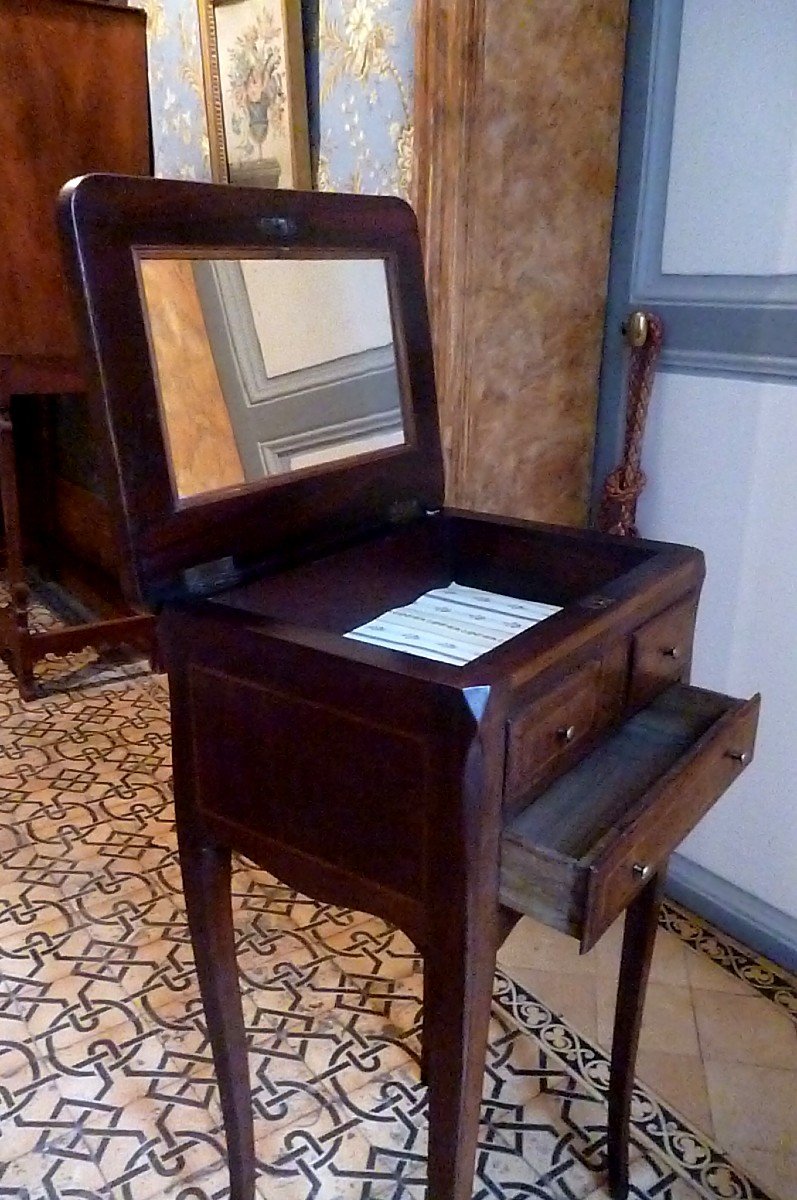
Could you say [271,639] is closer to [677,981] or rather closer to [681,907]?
[677,981]

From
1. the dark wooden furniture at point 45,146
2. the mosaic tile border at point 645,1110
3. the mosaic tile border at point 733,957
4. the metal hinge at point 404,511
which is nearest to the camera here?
the metal hinge at point 404,511

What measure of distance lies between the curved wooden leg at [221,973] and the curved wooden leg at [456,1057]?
0.26m

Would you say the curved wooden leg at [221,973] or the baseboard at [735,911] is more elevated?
the curved wooden leg at [221,973]

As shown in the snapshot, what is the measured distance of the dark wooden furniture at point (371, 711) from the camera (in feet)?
2.43

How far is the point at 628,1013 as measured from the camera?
113 centimetres

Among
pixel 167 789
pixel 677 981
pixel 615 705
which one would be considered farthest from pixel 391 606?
pixel 167 789

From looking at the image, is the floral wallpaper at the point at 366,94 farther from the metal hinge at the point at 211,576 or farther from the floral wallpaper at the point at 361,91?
the metal hinge at the point at 211,576

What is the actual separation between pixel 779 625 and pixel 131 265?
1115mm

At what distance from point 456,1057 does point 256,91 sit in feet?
5.10

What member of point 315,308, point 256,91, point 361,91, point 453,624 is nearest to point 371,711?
point 453,624

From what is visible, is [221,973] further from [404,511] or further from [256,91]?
[256,91]

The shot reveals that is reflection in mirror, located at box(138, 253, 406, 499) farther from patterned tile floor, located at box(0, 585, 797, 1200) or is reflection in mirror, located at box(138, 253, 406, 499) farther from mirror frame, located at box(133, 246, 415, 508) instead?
patterned tile floor, located at box(0, 585, 797, 1200)

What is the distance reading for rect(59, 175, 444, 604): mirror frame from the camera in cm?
77

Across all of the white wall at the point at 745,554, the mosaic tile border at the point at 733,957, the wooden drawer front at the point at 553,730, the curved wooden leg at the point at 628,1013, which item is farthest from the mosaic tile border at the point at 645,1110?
the wooden drawer front at the point at 553,730
